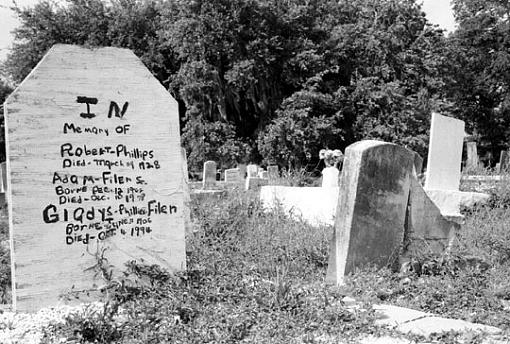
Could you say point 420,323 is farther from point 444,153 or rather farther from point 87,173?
point 444,153

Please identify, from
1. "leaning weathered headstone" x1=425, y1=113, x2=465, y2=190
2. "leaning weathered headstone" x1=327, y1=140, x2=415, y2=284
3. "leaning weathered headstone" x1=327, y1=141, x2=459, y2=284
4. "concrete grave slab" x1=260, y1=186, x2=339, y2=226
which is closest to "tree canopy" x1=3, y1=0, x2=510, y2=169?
"leaning weathered headstone" x1=425, y1=113, x2=465, y2=190

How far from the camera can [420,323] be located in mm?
3512

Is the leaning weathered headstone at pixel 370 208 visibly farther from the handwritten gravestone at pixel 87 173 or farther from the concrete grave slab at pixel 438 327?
the handwritten gravestone at pixel 87 173

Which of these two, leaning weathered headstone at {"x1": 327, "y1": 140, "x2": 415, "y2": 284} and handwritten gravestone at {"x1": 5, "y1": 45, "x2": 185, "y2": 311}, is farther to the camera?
leaning weathered headstone at {"x1": 327, "y1": 140, "x2": 415, "y2": 284}

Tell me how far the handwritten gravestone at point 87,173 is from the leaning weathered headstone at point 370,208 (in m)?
1.57

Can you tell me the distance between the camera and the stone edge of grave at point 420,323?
3369 mm

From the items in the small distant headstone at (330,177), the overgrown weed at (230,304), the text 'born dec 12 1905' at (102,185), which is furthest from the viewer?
the small distant headstone at (330,177)

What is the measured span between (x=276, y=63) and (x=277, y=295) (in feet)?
77.9

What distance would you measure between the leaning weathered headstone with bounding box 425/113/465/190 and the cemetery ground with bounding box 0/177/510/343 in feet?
10.8

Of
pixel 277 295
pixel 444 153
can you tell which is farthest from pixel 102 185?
pixel 444 153

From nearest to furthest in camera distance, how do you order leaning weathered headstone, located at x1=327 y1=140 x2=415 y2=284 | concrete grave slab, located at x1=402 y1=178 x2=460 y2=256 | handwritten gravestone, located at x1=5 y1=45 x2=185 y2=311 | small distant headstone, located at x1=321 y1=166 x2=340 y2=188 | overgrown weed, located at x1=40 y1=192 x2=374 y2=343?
overgrown weed, located at x1=40 y1=192 x2=374 y2=343, handwritten gravestone, located at x1=5 y1=45 x2=185 y2=311, leaning weathered headstone, located at x1=327 y1=140 x2=415 y2=284, concrete grave slab, located at x1=402 y1=178 x2=460 y2=256, small distant headstone, located at x1=321 y1=166 x2=340 y2=188

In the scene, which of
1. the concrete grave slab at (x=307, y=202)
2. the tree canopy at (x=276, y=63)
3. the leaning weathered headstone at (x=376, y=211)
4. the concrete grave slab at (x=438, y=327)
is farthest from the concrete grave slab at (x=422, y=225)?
the tree canopy at (x=276, y=63)

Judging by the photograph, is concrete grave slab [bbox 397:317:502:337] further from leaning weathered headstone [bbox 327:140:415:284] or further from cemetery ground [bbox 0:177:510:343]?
leaning weathered headstone [bbox 327:140:415:284]

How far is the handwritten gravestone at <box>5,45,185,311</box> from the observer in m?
3.86
